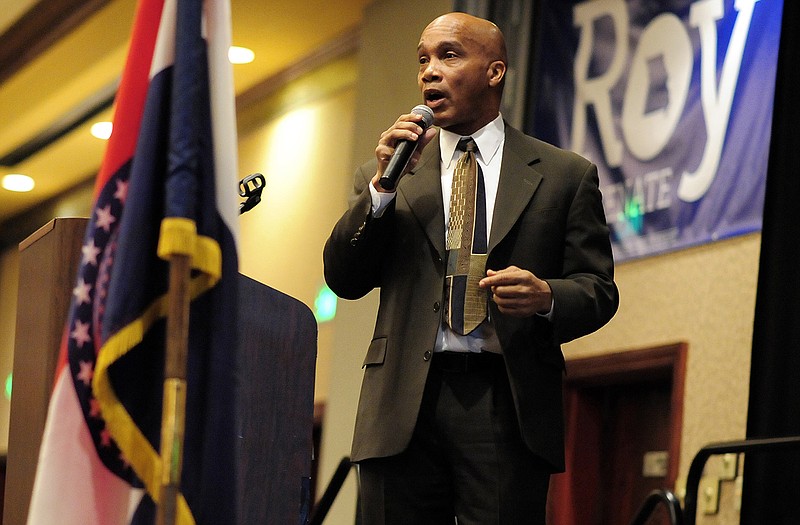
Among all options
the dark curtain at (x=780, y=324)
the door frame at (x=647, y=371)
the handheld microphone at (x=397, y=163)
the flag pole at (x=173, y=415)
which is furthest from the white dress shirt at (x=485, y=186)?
the door frame at (x=647, y=371)

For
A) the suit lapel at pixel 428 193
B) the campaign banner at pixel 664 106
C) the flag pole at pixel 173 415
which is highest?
the campaign banner at pixel 664 106

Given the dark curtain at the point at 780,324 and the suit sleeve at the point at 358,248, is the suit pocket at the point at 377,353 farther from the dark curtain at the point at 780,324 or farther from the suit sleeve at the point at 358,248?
the dark curtain at the point at 780,324

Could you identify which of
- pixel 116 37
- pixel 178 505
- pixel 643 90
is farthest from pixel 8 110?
pixel 178 505

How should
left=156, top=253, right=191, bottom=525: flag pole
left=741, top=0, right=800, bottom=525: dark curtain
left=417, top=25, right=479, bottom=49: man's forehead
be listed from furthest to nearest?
left=741, top=0, right=800, bottom=525: dark curtain, left=417, top=25, right=479, bottom=49: man's forehead, left=156, top=253, right=191, bottom=525: flag pole

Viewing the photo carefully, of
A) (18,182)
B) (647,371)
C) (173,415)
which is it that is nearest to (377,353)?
(173,415)

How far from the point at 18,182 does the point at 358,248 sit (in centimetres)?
876

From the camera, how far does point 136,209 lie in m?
1.84

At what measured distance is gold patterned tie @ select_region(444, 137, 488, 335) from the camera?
93.2 inches

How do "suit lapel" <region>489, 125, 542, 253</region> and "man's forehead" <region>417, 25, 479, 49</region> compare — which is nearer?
"suit lapel" <region>489, 125, 542, 253</region>

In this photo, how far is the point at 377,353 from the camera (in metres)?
2.45

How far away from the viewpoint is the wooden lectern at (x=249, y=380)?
2.17m

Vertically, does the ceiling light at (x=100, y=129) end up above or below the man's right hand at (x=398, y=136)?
above

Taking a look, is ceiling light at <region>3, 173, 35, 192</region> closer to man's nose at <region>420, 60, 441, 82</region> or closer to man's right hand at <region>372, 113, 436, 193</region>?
man's nose at <region>420, 60, 441, 82</region>

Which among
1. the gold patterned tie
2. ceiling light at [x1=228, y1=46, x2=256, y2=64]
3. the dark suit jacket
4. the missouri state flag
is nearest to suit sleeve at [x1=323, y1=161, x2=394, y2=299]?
the dark suit jacket
